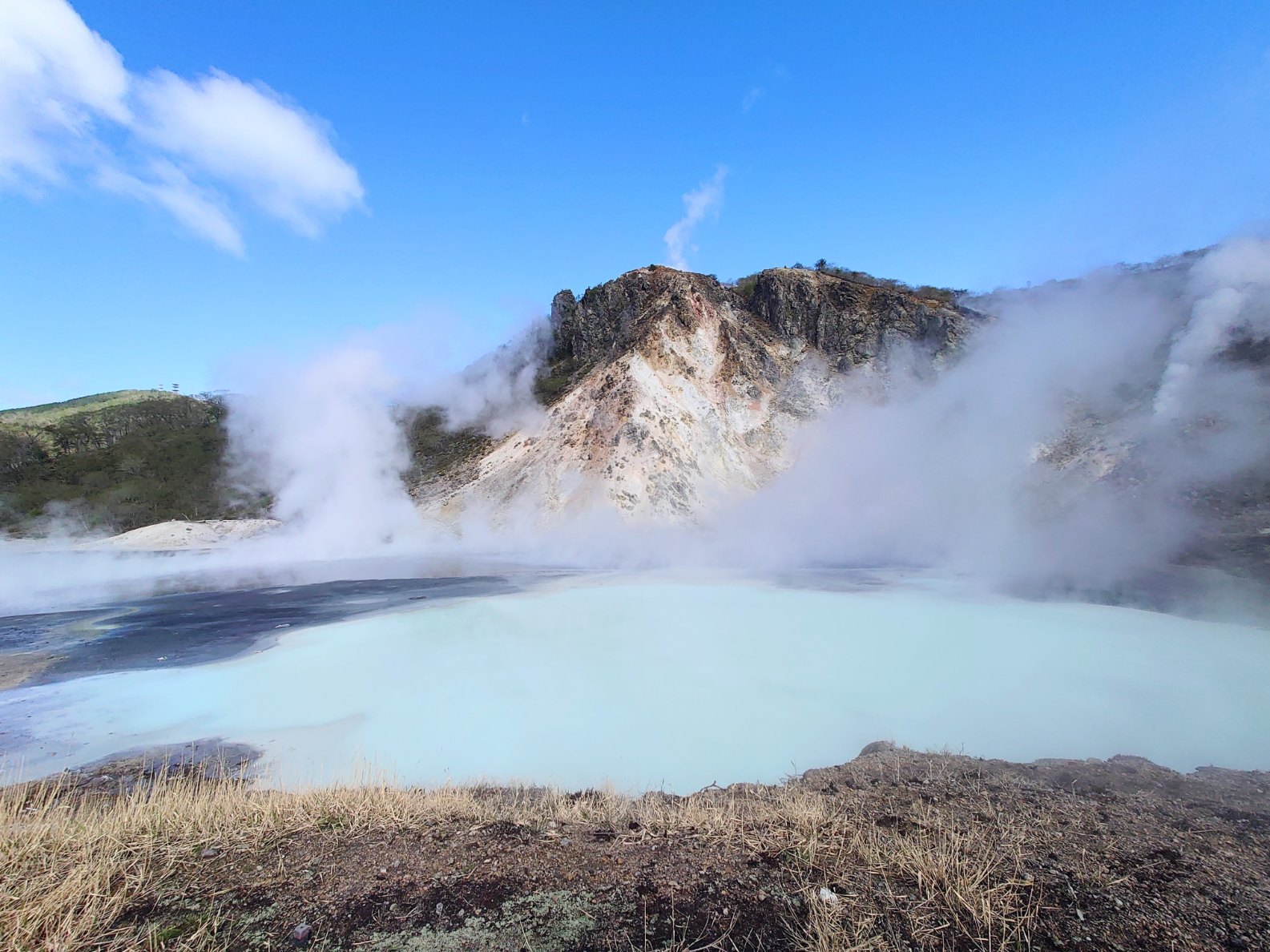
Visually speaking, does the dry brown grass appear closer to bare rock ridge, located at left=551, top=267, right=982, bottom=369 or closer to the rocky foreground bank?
the rocky foreground bank

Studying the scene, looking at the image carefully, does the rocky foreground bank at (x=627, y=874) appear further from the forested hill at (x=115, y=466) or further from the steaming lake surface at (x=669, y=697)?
the forested hill at (x=115, y=466)

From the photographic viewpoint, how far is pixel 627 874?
10.4 ft

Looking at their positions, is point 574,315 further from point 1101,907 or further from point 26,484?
point 26,484

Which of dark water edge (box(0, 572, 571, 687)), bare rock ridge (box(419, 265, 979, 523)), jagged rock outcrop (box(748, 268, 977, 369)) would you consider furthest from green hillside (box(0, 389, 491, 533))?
jagged rock outcrop (box(748, 268, 977, 369))

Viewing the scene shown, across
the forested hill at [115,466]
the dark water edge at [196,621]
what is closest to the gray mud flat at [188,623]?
the dark water edge at [196,621]

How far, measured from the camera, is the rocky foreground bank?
8.52 feet

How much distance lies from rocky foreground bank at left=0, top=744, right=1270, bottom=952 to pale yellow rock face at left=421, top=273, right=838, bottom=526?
22.3 metres

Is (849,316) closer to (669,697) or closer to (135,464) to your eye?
(669,697)

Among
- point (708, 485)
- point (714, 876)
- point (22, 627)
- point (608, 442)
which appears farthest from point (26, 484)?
point (714, 876)

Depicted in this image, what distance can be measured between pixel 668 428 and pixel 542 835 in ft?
87.7

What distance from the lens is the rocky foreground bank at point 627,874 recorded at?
260 centimetres

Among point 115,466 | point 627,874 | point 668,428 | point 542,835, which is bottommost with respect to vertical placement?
point 542,835

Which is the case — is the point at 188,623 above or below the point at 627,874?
below

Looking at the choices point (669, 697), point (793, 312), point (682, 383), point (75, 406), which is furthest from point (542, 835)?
point (75, 406)
